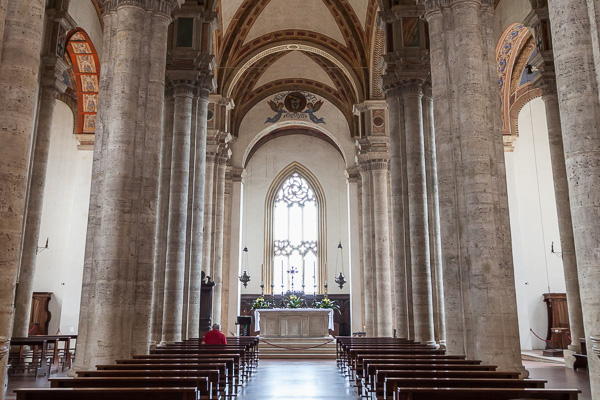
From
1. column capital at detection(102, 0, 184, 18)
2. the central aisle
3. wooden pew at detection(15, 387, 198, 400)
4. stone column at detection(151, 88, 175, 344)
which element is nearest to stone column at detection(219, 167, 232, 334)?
the central aisle

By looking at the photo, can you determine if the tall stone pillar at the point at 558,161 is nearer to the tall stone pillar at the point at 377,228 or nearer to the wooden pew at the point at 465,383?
the tall stone pillar at the point at 377,228

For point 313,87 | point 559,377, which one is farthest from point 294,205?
A: point 559,377

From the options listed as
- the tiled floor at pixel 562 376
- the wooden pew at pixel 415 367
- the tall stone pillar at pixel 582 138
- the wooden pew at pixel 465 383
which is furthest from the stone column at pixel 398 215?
the wooden pew at pixel 465 383

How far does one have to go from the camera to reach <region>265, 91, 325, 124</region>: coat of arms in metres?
27.4

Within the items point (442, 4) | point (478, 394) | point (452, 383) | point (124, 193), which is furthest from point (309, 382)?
point (442, 4)

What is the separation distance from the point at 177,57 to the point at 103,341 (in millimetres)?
8520

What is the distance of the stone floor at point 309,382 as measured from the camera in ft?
28.6

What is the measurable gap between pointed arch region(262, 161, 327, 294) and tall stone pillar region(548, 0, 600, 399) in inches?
978

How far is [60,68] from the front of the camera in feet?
44.5

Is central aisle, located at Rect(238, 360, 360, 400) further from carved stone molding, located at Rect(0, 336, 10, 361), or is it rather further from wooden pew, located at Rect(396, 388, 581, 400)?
carved stone molding, located at Rect(0, 336, 10, 361)

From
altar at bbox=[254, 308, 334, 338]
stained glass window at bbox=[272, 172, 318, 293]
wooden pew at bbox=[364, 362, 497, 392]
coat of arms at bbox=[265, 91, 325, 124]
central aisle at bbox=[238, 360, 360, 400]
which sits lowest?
central aisle at bbox=[238, 360, 360, 400]

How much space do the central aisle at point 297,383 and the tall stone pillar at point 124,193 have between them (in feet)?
7.52

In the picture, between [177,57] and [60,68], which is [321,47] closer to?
[177,57]

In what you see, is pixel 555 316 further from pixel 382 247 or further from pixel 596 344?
pixel 596 344
